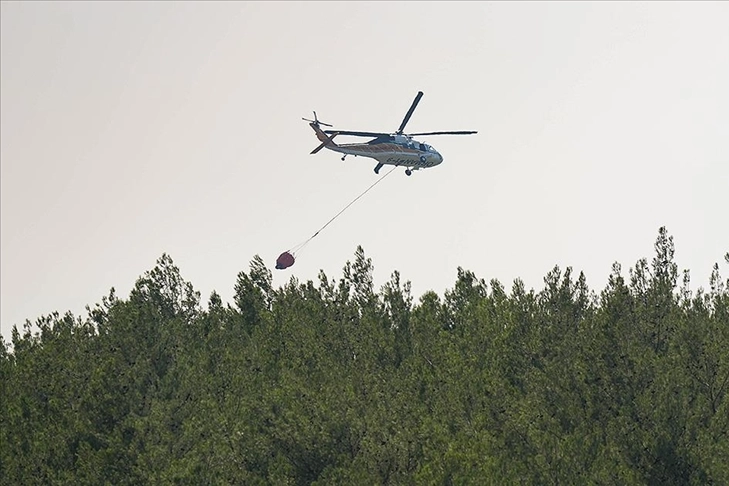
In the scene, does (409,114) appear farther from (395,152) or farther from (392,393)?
(392,393)

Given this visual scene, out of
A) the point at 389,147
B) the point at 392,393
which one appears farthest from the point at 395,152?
the point at 392,393

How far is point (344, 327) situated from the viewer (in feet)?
267

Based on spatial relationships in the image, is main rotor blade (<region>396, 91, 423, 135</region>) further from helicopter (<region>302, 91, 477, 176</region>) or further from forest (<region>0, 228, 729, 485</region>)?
forest (<region>0, 228, 729, 485</region>)

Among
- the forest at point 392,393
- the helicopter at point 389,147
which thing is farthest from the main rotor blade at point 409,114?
the forest at point 392,393

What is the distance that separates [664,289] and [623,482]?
51.5 feet

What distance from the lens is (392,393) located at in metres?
71.2

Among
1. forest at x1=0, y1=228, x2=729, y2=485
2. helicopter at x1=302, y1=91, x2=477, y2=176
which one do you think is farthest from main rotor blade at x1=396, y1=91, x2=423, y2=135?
forest at x1=0, y1=228, x2=729, y2=485

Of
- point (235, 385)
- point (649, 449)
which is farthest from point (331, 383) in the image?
point (649, 449)

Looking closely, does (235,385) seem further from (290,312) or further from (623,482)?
(623,482)

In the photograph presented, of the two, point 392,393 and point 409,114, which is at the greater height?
point 409,114

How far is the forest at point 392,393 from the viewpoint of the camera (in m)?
62.7

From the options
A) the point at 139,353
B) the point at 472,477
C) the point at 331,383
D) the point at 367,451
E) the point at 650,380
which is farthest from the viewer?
the point at 139,353

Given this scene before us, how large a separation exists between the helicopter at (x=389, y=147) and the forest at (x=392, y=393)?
259 inches

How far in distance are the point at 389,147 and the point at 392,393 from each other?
18.0 m
